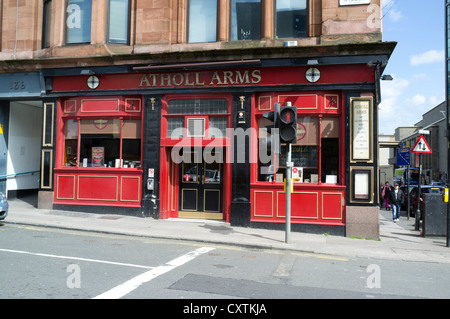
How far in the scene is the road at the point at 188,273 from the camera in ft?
18.5

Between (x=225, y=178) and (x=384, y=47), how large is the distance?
21.7 ft

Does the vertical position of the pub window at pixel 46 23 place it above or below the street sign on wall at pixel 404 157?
above

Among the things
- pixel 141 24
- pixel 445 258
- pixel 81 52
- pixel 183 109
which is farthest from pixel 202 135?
pixel 445 258

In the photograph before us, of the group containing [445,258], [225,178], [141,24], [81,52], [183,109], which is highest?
[141,24]

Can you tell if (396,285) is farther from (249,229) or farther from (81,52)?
(81,52)

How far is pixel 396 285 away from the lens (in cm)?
657

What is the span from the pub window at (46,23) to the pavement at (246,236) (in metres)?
6.69

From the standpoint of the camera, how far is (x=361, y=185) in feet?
38.1

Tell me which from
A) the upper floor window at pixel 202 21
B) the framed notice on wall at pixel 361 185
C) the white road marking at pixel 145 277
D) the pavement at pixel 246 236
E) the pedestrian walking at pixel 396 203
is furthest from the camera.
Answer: the pedestrian walking at pixel 396 203

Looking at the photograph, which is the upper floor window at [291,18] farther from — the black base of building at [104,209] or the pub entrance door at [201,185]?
the black base of building at [104,209]

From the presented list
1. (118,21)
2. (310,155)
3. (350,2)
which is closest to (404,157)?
(310,155)

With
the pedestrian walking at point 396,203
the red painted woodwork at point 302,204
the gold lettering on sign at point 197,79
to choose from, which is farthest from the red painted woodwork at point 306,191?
the pedestrian walking at point 396,203

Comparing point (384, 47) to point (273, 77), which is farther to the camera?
point (273, 77)

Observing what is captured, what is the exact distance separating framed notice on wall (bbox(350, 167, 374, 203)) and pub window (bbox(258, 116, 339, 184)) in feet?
2.01
